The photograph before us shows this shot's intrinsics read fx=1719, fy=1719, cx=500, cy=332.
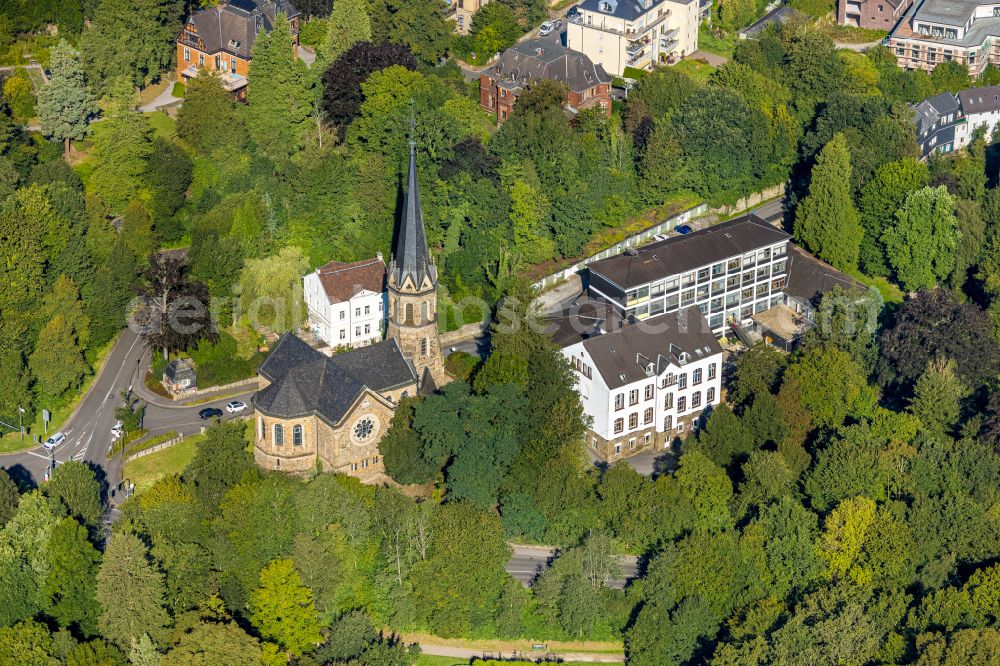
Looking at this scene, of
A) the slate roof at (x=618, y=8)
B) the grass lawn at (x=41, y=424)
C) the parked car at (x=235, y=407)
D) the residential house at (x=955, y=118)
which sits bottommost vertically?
the grass lawn at (x=41, y=424)

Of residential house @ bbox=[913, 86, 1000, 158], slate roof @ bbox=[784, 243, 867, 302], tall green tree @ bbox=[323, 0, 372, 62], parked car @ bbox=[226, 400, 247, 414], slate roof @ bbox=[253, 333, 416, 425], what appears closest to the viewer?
slate roof @ bbox=[253, 333, 416, 425]

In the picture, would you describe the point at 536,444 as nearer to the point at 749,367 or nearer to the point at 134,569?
the point at 749,367

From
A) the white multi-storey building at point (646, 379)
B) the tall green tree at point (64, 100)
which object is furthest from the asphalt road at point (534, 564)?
the tall green tree at point (64, 100)

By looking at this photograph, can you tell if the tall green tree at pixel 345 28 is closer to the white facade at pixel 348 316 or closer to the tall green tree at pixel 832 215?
the white facade at pixel 348 316

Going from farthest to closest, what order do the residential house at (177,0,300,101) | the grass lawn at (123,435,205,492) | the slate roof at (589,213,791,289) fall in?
the residential house at (177,0,300,101) → the slate roof at (589,213,791,289) → the grass lawn at (123,435,205,492)

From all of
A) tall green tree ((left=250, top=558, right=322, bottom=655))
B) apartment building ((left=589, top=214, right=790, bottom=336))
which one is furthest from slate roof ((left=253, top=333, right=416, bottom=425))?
apartment building ((left=589, top=214, right=790, bottom=336))

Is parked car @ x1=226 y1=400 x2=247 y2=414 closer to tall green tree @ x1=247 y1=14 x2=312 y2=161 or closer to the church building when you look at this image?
the church building
